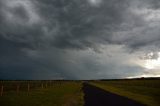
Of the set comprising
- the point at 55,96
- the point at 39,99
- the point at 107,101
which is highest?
the point at 55,96

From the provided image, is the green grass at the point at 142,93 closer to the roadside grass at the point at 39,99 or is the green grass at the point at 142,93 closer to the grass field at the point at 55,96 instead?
the grass field at the point at 55,96

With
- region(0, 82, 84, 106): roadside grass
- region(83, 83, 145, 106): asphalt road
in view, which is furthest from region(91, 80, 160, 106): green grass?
region(0, 82, 84, 106): roadside grass

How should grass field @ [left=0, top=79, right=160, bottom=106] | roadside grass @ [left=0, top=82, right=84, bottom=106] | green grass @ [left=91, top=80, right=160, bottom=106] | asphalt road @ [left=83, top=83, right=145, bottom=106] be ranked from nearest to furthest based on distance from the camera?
1. asphalt road @ [left=83, top=83, right=145, bottom=106]
2. roadside grass @ [left=0, top=82, right=84, bottom=106]
3. grass field @ [left=0, top=79, right=160, bottom=106]
4. green grass @ [left=91, top=80, right=160, bottom=106]

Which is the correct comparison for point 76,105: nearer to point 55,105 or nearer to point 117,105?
point 55,105

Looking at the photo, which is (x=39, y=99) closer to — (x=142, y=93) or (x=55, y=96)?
(x=55, y=96)

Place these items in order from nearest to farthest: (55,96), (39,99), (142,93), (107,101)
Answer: (107,101) < (39,99) < (55,96) < (142,93)

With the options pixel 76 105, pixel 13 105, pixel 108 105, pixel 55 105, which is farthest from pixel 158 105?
pixel 13 105

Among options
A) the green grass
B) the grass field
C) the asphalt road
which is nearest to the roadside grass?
the grass field

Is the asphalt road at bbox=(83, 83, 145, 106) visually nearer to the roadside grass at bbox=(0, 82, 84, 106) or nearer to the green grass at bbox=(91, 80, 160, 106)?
the roadside grass at bbox=(0, 82, 84, 106)

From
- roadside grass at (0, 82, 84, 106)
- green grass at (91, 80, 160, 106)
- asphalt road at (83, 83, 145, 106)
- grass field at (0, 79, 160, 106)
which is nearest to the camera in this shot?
asphalt road at (83, 83, 145, 106)

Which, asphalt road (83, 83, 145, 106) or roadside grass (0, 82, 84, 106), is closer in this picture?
asphalt road (83, 83, 145, 106)

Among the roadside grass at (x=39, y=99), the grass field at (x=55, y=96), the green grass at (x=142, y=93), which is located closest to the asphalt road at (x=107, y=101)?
the grass field at (x=55, y=96)

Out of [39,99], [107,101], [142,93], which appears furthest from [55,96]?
[142,93]

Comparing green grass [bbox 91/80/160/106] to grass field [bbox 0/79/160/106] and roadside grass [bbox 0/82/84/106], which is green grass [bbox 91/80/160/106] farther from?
roadside grass [bbox 0/82/84/106]
